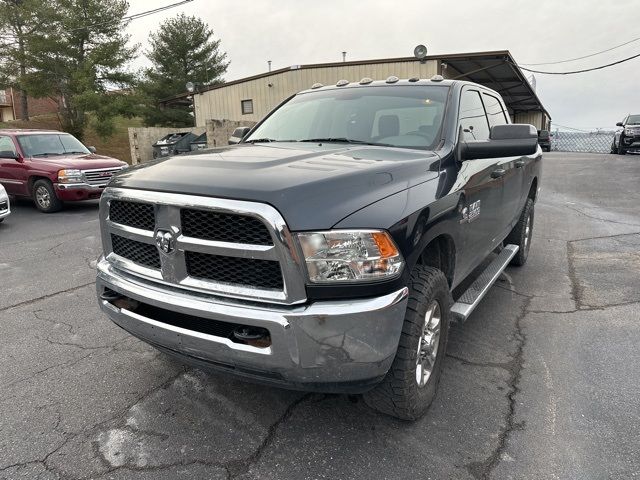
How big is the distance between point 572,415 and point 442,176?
60.2 inches

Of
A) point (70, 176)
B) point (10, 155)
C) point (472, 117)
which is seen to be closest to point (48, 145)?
point (10, 155)

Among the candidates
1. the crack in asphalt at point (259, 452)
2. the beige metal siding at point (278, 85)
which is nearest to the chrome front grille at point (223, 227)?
the crack in asphalt at point (259, 452)

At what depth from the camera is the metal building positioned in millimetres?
19031

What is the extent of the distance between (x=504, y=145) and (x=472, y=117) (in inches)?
38.1

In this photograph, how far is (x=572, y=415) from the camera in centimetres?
266

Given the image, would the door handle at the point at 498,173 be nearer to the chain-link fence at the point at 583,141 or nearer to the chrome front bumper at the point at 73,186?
the chrome front bumper at the point at 73,186

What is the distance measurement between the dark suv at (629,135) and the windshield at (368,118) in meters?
22.4

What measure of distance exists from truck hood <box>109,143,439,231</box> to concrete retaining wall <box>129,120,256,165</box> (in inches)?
639

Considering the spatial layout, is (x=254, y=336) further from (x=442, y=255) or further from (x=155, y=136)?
(x=155, y=136)

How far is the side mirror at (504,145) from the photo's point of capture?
2883 millimetres

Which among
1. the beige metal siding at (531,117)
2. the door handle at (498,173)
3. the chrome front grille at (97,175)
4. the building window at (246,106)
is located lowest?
the chrome front grille at (97,175)

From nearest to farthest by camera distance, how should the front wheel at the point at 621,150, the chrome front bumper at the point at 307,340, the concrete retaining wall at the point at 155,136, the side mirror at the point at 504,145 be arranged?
the chrome front bumper at the point at 307,340
the side mirror at the point at 504,145
the concrete retaining wall at the point at 155,136
the front wheel at the point at 621,150

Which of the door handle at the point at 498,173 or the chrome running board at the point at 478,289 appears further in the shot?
the door handle at the point at 498,173

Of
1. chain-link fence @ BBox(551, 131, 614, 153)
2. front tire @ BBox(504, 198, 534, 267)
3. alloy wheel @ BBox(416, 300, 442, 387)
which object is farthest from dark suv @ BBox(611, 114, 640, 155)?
alloy wheel @ BBox(416, 300, 442, 387)
